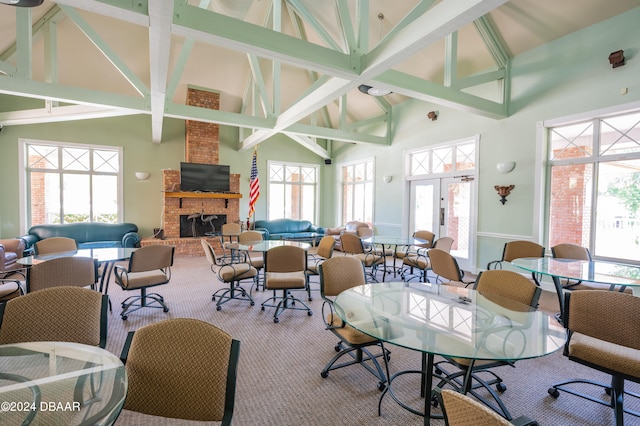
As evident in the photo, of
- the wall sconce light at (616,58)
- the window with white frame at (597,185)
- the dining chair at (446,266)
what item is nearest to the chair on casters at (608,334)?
the dining chair at (446,266)

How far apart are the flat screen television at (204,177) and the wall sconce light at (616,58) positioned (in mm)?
8023

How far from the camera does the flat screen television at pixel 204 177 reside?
25.8ft

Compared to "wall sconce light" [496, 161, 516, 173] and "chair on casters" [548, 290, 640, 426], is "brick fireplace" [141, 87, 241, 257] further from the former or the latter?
"chair on casters" [548, 290, 640, 426]

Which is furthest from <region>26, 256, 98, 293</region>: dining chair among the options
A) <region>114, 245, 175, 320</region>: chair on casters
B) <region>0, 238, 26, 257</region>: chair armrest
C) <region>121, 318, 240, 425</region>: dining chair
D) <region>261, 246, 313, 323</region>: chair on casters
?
<region>0, 238, 26, 257</region>: chair armrest

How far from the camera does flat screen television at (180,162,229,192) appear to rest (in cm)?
786

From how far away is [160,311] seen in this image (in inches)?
153

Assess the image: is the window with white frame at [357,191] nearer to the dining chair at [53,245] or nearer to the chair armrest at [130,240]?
the chair armrest at [130,240]

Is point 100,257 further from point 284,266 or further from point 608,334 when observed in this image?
point 608,334

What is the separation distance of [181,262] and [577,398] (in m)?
7.01

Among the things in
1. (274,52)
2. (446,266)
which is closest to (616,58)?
(446,266)

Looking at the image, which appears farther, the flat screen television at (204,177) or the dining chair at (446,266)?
the flat screen television at (204,177)

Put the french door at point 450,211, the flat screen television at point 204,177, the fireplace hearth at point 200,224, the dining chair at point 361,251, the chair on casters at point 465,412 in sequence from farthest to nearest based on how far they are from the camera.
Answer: the fireplace hearth at point 200,224
the flat screen television at point 204,177
the french door at point 450,211
the dining chair at point 361,251
the chair on casters at point 465,412

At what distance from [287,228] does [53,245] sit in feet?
20.0

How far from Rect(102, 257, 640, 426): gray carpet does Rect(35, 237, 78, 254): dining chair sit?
1.31 m
